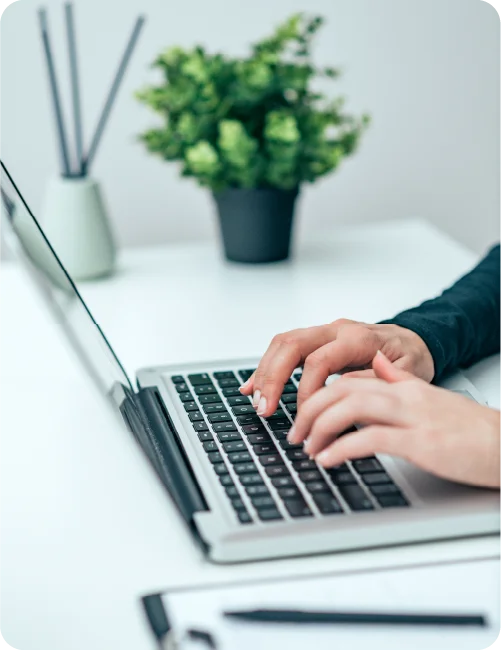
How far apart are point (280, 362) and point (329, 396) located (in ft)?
0.33

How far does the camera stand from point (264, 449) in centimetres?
56

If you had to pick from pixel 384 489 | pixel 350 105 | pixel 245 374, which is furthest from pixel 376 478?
pixel 350 105

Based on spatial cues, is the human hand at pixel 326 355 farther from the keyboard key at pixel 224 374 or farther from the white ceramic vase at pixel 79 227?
the white ceramic vase at pixel 79 227

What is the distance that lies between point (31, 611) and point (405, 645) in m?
0.20

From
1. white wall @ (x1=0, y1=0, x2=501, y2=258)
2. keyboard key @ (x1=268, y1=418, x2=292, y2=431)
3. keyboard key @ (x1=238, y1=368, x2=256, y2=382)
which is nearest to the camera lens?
keyboard key @ (x1=268, y1=418, x2=292, y2=431)

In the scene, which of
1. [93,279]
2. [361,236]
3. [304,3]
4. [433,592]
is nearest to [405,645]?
[433,592]

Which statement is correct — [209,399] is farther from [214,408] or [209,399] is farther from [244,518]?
[244,518]

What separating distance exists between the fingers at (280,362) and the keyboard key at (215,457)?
7cm

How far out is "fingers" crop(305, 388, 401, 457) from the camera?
52 centimetres

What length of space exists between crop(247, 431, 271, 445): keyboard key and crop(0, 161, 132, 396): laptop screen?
100 mm

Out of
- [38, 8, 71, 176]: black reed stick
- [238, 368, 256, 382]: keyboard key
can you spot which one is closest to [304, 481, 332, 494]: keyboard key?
[238, 368, 256, 382]: keyboard key

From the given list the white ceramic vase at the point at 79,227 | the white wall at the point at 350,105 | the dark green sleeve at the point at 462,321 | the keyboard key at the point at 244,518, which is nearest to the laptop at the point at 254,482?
the keyboard key at the point at 244,518

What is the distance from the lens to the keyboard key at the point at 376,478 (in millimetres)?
512

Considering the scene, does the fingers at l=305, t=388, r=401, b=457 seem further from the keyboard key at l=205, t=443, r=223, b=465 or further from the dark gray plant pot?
the dark gray plant pot
